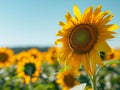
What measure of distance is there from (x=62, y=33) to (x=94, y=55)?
0.35 metres

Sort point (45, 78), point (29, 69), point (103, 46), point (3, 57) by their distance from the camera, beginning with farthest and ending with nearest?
point (3, 57)
point (29, 69)
point (45, 78)
point (103, 46)

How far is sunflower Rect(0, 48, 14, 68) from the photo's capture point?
966 cm

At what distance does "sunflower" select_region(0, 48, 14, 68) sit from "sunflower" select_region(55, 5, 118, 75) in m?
6.20

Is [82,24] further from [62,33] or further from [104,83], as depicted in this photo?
[104,83]

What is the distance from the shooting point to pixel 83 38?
140 inches

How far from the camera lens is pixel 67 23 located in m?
3.46

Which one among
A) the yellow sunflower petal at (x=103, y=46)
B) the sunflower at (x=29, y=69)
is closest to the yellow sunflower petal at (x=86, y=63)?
the yellow sunflower petal at (x=103, y=46)

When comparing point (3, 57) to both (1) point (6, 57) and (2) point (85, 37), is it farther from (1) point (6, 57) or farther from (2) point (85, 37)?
(2) point (85, 37)

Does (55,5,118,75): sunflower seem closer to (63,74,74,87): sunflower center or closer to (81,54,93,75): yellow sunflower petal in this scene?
(81,54,93,75): yellow sunflower petal

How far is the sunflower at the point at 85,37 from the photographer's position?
3.35 m

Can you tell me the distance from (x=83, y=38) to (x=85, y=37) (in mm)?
27

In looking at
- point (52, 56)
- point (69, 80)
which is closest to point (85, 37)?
point (69, 80)

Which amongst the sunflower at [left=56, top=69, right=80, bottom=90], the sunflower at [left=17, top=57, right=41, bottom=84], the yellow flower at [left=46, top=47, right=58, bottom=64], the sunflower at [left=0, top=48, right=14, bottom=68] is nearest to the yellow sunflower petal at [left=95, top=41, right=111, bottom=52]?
the sunflower at [left=56, top=69, right=80, bottom=90]

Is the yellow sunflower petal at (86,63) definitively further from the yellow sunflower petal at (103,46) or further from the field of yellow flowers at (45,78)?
the field of yellow flowers at (45,78)
